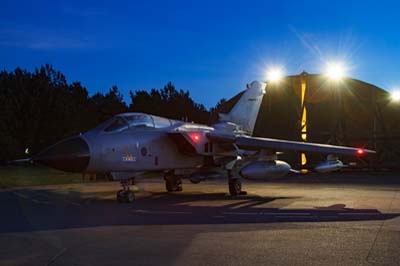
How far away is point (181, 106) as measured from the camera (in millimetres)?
58844

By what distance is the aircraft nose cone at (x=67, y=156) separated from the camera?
489 inches

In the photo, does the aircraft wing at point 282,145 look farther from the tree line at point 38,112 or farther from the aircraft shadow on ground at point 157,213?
the tree line at point 38,112

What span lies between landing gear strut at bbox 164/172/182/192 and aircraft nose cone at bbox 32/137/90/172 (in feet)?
18.9

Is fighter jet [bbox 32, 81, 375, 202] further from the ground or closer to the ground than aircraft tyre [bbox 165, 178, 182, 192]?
further from the ground

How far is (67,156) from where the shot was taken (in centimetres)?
1245

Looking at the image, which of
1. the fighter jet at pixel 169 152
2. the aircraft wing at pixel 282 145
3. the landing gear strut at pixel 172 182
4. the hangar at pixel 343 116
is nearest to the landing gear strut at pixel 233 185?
the fighter jet at pixel 169 152

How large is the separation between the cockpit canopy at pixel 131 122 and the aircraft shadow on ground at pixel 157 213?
2279 mm

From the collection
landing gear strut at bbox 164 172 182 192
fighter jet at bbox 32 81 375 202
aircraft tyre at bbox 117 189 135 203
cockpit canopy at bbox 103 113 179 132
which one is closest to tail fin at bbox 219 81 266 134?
fighter jet at bbox 32 81 375 202

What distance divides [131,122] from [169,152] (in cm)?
188

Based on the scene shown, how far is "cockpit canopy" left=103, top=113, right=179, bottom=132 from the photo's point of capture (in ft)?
46.3

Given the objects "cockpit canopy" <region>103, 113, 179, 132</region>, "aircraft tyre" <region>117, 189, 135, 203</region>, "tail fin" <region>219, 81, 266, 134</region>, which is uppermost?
"tail fin" <region>219, 81, 266, 134</region>

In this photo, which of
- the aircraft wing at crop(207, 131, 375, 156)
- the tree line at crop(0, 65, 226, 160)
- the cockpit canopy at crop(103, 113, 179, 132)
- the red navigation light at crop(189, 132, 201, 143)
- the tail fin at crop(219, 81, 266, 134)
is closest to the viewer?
the cockpit canopy at crop(103, 113, 179, 132)

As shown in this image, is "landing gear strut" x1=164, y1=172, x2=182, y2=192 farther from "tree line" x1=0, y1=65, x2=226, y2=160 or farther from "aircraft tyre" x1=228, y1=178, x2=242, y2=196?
"tree line" x1=0, y1=65, x2=226, y2=160

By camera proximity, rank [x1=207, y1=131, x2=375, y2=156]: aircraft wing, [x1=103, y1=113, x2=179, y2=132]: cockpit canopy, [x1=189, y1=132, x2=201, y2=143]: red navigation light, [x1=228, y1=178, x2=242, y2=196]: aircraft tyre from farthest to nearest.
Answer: [x1=228, y1=178, x2=242, y2=196]: aircraft tyre → [x1=189, y1=132, x2=201, y2=143]: red navigation light → [x1=207, y1=131, x2=375, y2=156]: aircraft wing → [x1=103, y1=113, x2=179, y2=132]: cockpit canopy
